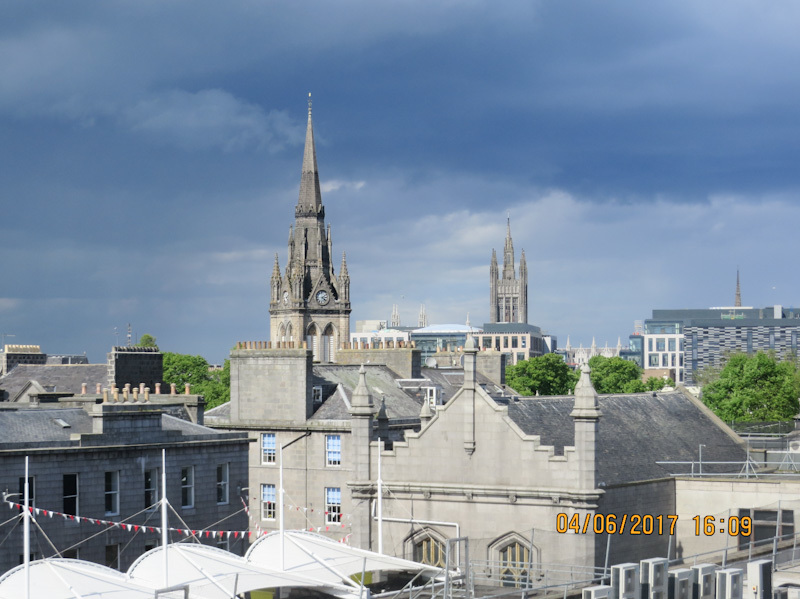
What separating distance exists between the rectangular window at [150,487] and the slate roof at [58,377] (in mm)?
Result: 42882

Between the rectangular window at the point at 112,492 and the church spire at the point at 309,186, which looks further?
the church spire at the point at 309,186

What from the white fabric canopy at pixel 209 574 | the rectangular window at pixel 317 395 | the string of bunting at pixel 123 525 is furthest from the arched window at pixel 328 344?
the white fabric canopy at pixel 209 574

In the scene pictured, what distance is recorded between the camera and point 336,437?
75562 mm

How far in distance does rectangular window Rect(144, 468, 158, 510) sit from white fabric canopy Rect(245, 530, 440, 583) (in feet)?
49.7

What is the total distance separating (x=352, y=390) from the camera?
79.6 metres

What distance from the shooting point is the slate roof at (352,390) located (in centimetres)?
7681

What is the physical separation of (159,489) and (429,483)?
14792mm

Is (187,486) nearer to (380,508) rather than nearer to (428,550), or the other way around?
(380,508)

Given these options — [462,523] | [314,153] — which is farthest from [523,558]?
[314,153]

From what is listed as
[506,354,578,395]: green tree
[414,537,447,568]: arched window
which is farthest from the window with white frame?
[506,354,578,395]: green tree

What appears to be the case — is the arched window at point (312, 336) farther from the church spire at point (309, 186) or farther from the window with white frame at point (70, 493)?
the window with white frame at point (70, 493)

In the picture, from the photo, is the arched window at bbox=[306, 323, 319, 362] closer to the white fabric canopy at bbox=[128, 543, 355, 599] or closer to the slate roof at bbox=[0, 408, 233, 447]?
the slate roof at bbox=[0, 408, 233, 447]

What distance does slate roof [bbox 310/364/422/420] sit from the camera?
252 ft

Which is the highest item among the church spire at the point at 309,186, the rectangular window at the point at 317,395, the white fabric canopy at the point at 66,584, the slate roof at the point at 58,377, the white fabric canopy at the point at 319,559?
the church spire at the point at 309,186
